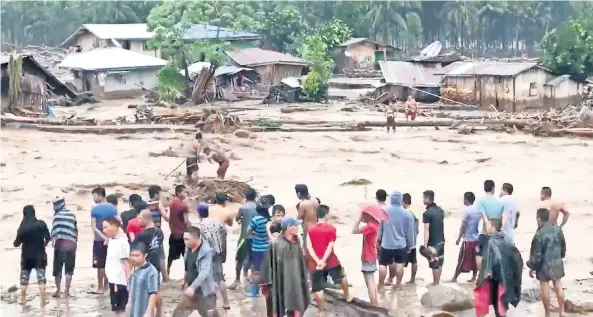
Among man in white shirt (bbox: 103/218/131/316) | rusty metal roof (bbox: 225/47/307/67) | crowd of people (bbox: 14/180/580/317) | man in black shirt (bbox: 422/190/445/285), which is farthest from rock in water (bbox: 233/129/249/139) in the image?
rusty metal roof (bbox: 225/47/307/67)

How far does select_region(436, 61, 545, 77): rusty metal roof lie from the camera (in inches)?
1660

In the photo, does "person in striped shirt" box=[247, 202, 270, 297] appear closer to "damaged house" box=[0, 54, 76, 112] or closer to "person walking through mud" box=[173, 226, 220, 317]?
"person walking through mud" box=[173, 226, 220, 317]

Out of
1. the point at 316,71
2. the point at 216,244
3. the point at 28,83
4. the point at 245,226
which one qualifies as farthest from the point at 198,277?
the point at 316,71

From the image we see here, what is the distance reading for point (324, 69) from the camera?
47.9 meters

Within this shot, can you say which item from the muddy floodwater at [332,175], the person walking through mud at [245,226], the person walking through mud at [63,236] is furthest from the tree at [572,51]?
the person walking through mud at [63,236]

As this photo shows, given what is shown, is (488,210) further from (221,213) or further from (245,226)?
(221,213)

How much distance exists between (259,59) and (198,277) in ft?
144

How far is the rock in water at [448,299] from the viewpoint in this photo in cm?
1017

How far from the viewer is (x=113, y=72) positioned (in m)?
49.3

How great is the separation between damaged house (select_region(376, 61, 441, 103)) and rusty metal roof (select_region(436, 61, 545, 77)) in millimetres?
1010

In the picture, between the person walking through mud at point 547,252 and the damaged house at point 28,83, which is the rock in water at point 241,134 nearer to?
the damaged house at point 28,83

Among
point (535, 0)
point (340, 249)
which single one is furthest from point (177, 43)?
point (535, 0)

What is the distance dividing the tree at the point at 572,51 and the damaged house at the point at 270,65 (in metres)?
14.6

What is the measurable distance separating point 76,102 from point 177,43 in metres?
6.08
